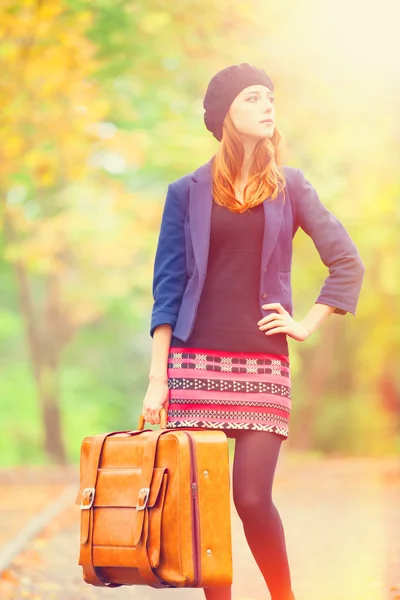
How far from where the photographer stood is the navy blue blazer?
15.2 feet

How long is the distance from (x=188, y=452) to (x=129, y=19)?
36.1 feet

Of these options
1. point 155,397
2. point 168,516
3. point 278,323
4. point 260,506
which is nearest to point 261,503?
point 260,506

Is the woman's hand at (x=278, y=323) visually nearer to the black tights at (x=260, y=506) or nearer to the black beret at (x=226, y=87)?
the black tights at (x=260, y=506)

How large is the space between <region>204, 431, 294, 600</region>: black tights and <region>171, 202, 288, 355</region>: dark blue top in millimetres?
356

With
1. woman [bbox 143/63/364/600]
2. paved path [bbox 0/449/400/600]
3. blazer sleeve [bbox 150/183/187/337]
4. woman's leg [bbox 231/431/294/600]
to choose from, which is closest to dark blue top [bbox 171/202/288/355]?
woman [bbox 143/63/364/600]

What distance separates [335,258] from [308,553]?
→ 496 centimetres

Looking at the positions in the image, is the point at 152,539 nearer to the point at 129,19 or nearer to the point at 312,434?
the point at 129,19

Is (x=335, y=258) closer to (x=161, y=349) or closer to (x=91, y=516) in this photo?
(x=161, y=349)

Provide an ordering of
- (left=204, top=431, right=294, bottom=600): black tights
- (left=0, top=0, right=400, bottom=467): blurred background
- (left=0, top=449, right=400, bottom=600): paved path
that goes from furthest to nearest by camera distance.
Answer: (left=0, top=0, right=400, bottom=467): blurred background → (left=0, top=449, right=400, bottom=600): paved path → (left=204, top=431, right=294, bottom=600): black tights

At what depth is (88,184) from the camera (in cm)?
1936

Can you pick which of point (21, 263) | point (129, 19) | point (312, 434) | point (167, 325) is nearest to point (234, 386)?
point (167, 325)

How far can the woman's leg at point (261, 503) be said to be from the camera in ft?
14.8

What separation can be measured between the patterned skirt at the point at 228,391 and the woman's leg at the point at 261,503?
0.06 m

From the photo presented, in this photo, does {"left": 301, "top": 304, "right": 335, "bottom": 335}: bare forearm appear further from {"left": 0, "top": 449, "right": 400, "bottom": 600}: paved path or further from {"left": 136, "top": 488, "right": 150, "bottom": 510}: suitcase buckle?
{"left": 0, "top": 449, "right": 400, "bottom": 600}: paved path
